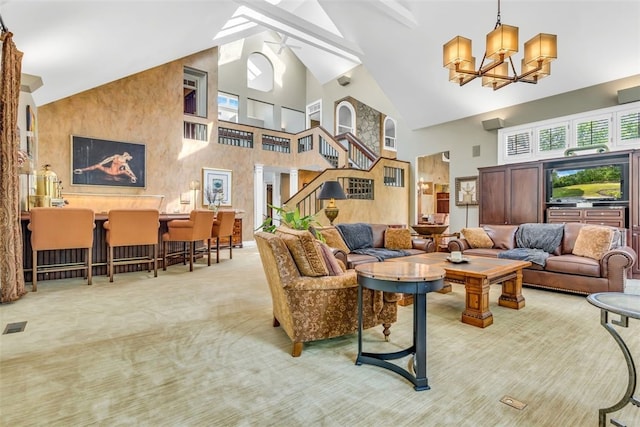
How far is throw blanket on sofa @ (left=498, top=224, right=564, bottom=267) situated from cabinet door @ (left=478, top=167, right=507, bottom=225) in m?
1.24

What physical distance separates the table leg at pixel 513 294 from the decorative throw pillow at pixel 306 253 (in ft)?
7.43

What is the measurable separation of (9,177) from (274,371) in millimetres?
3697

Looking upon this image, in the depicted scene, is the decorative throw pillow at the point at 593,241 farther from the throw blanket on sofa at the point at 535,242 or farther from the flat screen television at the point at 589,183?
the flat screen television at the point at 589,183

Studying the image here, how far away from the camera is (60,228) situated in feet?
13.3

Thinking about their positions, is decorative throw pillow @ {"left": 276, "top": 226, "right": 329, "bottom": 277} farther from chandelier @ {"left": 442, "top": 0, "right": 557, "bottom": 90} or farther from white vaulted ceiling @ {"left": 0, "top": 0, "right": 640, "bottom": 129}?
white vaulted ceiling @ {"left": 0, "top": 0, "right": 640, "bottom": 129}

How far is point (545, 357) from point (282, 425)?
6.26ft

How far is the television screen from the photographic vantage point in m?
4.86

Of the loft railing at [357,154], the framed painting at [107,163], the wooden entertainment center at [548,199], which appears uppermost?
the loft railing at [357,154]

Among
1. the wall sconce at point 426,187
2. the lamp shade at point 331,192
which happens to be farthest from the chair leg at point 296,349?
the wall sconce at point 426,187

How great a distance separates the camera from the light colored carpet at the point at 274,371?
63.1 inches

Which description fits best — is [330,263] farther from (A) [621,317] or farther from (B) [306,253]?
(A) [621,317]

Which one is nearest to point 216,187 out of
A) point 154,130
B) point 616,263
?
point 154,130

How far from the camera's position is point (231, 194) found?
8836mm

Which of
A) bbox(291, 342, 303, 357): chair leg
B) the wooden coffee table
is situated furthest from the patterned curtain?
the wooden coffee table
